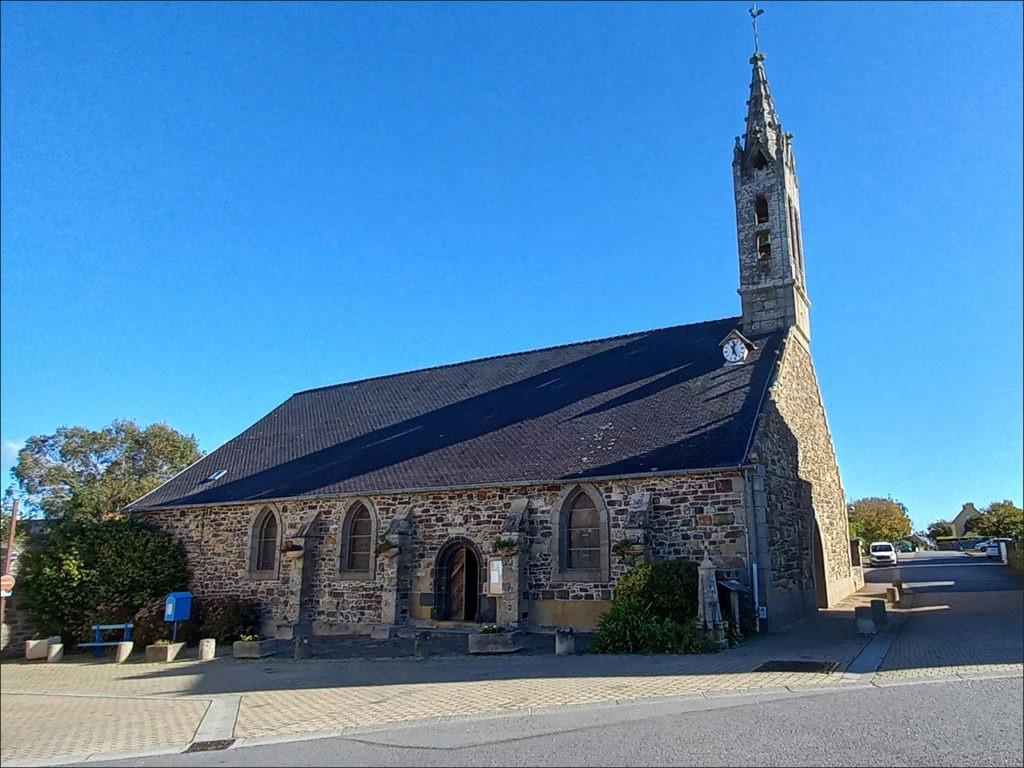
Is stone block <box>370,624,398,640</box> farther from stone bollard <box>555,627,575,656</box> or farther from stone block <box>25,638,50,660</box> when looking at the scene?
stone block <box>25,638,50,660</box>

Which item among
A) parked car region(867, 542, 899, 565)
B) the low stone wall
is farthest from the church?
parked car region(867, 542, 899, 565)

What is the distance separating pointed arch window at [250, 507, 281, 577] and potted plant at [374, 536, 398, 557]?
416 cm

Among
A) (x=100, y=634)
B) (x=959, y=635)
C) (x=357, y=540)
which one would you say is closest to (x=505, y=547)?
(x=357, y=540)

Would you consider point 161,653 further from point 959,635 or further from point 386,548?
point 959,635

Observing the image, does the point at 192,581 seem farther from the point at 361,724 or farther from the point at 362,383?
the point at 361,724

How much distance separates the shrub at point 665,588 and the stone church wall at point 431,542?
0.82 metres

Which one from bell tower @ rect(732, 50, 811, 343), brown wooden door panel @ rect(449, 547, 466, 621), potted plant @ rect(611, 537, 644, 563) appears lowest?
brown wooden door panel @ rect(449, 547, 466, 621)

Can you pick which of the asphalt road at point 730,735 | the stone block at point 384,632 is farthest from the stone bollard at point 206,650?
the asphalt road at point 730,735

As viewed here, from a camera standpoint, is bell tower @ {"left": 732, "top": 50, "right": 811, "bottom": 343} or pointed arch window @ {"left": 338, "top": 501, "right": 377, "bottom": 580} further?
bell tower @ {"left": 732, "top": 50, "right": 811, "bottom": 343}

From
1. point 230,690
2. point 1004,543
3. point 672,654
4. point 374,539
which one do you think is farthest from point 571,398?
point 1004,543

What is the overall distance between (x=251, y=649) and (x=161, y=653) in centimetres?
242

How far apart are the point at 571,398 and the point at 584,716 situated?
1295 cm

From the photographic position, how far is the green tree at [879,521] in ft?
165

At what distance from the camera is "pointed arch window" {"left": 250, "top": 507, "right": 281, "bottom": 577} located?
20875 millimetres
